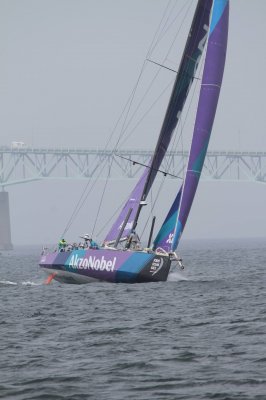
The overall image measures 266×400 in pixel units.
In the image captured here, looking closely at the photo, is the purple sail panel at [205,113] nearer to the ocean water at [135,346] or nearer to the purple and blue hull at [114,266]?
the purple and blue hull at [114,266]

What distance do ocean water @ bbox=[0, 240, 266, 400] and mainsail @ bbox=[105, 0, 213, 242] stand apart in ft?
13.3

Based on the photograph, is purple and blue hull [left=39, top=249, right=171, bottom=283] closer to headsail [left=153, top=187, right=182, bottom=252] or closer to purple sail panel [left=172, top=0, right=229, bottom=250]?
headsail [left=153, top=187, right=182, bottom=252]

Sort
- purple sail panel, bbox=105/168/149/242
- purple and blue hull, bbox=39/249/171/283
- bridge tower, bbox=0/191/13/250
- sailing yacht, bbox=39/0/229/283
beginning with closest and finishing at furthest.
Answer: purple and blue hull, bbox=39/249/171/283 → sailing yacht, bbox=39/0/229/283 → purple sail panel, bbox=105/168/149/242 → bridge tower, bbox=0/191/13/250

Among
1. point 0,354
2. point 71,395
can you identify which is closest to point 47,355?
point 0,354

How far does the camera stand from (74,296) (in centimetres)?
2247

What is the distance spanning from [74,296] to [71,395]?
493 inches

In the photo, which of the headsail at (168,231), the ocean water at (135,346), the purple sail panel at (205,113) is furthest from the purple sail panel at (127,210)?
the ocean water at (135,346)

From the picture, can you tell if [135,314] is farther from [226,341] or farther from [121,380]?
[121,380]

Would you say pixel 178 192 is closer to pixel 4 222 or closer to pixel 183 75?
pixel 183 75

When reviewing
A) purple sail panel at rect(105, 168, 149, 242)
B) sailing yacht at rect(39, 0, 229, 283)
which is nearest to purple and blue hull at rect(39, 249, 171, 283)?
sailing yacht at rect(39, 0, 229, 283)

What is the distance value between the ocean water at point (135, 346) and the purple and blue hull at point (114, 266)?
44.0 inches

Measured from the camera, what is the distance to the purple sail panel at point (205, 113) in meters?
24.0

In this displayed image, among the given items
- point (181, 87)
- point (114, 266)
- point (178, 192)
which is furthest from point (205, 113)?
point (114, 266)

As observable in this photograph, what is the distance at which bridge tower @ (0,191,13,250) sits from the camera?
12175cm
